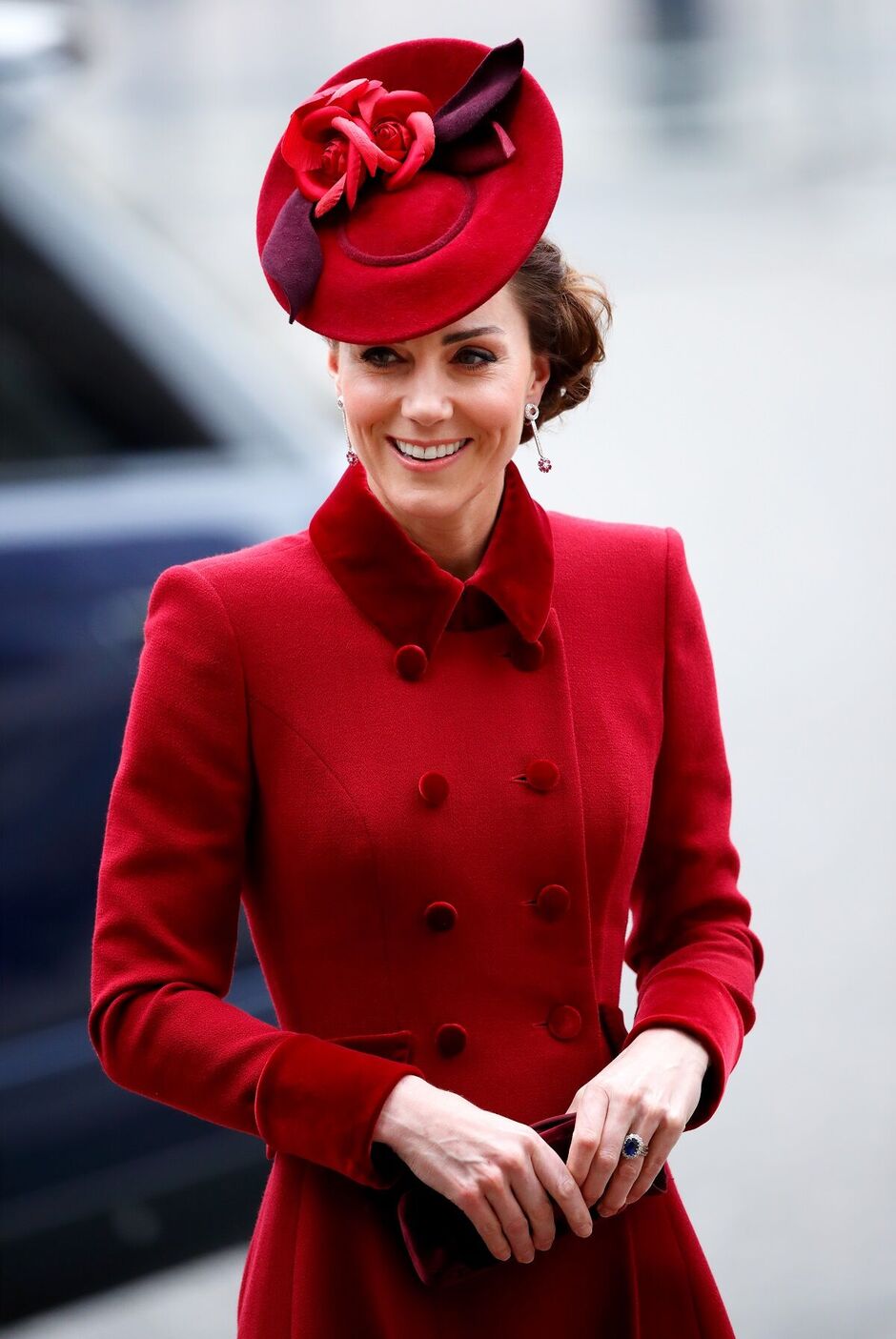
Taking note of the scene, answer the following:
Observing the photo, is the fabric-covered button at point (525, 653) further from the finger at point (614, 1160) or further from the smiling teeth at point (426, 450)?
the finger at point (614, 1160)

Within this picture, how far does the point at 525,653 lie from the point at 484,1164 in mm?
431

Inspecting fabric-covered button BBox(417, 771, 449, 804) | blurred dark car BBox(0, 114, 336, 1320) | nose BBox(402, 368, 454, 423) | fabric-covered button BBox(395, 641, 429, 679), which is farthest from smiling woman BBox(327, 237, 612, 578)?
blurred dark car BBox(0, 114, 336, 1320)

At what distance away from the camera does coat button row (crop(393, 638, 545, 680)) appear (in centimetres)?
159

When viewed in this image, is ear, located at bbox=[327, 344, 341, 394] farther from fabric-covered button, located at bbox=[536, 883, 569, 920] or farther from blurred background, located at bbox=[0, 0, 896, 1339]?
blurred background, located at bbox=[0, 0, 896, 1339]

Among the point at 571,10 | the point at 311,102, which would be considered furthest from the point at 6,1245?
the point at 571,10

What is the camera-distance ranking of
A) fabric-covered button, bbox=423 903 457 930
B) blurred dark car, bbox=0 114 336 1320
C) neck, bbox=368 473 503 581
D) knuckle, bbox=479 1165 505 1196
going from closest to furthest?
knuckle, bbox=479 1165 505 1196
fabric-covered button, bbox=423 903 457 930
neck, bbox=368 473 503 581
blurred dark car, bbox=0 114 336 1320

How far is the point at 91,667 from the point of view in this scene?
2.69 meters

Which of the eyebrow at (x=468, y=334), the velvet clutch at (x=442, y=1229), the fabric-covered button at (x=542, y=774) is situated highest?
the eyebrow at (x=468, y=334)

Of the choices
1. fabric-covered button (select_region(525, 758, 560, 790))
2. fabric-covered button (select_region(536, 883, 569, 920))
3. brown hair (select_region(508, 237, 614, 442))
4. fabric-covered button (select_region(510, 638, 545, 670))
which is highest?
brown hair (select_region(508, 237, 614, 442))

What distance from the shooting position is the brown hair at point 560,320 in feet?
5.41

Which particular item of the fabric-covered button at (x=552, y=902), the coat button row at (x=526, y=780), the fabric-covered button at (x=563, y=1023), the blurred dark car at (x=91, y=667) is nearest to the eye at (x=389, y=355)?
the coat button row at (x=526, y=780)

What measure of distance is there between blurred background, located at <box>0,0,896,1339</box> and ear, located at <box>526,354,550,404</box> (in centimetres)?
115

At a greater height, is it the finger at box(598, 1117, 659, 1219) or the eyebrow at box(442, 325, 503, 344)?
the eyebrow at box(442, 325, 503, 344)

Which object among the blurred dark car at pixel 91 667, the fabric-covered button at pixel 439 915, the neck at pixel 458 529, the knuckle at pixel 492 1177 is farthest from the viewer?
the blurred dark car at pixel 91 667
